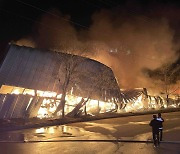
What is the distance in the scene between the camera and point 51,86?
2689 cm

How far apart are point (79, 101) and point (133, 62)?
1861 centimetres

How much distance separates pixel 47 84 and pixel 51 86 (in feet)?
1.34

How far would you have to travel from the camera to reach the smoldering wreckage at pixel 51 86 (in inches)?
957

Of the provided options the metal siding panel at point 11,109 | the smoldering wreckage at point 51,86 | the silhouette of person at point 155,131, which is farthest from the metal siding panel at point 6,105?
the silhouette of person at point 155,131

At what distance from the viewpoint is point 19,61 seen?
25.9 meters

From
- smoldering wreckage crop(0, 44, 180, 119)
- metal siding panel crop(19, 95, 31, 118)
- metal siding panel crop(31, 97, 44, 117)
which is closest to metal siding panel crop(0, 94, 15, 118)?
smoldering wreckage crop(0, 44, 180, 119)

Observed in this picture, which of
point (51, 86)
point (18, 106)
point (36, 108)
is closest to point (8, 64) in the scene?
point (18, 106)

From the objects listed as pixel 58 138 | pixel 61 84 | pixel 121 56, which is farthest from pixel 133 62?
pixel 58 138

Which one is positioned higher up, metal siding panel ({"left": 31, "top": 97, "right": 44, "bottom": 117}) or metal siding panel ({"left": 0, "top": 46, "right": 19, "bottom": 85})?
metal siding panel ({"left": 0, "top": 46, "right": 19, "bottom": 85})

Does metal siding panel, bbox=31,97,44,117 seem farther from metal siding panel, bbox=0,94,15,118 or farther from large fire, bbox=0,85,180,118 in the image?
metal siding panel, bbox=0,94,15,118

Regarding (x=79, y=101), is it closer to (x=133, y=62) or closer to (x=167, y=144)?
(x=167, y=144)

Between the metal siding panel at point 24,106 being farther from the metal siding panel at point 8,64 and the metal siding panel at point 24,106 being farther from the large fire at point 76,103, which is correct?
the metal siding panel at point 8,64

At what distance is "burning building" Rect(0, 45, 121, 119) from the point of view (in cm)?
2420

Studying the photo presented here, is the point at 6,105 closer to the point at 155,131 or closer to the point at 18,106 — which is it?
the point at 18,106
